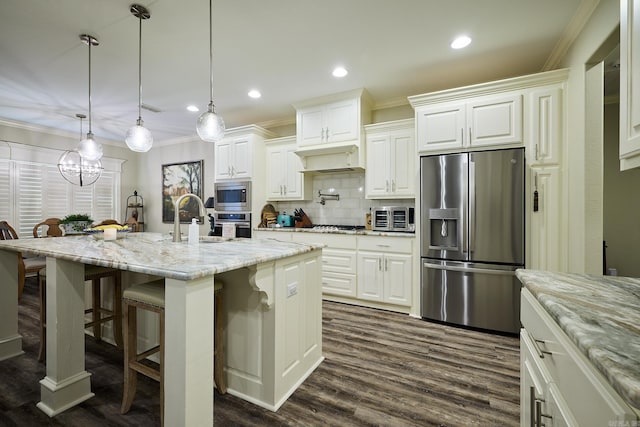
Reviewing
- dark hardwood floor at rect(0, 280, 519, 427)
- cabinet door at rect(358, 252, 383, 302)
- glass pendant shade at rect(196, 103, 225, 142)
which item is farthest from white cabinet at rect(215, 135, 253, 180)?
Result: dark hardwood floor at rect(0, 280, 519, 427)

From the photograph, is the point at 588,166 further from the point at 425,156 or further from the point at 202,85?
the point at 202,85

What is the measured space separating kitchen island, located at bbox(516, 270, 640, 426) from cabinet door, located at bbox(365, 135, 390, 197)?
2.48 m

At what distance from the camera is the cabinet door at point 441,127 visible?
296 centimetres

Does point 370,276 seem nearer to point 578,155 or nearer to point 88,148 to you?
point 578,155

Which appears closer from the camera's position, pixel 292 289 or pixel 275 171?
pixel 292 289

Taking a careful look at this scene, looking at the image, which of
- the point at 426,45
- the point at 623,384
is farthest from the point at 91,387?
the point at 426,45

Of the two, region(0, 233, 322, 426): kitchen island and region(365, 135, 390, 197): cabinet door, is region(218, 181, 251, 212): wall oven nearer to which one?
region(365, 135, 390, 197): cabinet door

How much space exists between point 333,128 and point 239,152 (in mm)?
1598

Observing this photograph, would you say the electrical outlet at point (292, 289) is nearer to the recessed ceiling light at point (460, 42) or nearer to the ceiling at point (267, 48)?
the ceiling at point (267, 48)

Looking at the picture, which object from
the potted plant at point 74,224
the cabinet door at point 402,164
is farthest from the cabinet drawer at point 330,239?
the potted plant at point 74,224

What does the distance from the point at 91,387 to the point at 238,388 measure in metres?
0.99

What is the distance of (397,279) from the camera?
326 cm

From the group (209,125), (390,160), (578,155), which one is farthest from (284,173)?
(578,155)

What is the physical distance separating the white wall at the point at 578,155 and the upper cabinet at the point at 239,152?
371 centimetres
